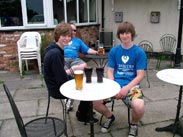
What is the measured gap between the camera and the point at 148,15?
20.9 ft

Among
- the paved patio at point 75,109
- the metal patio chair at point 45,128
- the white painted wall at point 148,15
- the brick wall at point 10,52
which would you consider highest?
the white painted wall at point 148,15

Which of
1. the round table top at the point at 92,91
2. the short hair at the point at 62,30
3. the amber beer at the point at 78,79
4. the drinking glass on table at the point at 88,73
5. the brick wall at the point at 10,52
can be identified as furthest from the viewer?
the brick wall at the point at 10,52

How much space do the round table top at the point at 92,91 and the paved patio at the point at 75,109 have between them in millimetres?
742

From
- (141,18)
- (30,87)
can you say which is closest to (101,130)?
(30,87)

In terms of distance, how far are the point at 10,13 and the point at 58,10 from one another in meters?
1.27

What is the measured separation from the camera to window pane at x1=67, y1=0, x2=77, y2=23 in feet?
20.7

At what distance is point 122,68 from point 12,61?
150 inches

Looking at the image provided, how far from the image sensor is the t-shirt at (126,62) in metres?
2.37

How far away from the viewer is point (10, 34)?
212 inches

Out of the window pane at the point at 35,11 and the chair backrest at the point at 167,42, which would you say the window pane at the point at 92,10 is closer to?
the window pane at the point at 35,11

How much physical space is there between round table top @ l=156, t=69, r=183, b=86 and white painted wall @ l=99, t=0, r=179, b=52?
4067mm

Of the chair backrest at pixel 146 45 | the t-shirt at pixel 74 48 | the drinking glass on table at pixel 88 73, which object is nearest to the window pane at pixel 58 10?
the chair backrest at pixel 146 45

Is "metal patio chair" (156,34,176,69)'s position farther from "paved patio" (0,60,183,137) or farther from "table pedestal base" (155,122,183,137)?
"table pedestal base" (155,122,183,137)

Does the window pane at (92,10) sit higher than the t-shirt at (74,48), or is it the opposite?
the window pane at (92,10)
